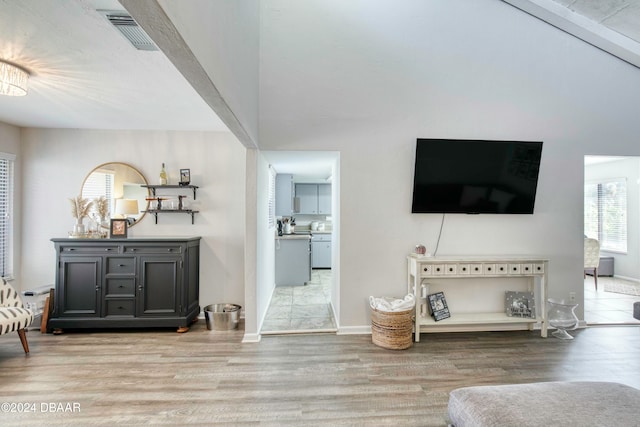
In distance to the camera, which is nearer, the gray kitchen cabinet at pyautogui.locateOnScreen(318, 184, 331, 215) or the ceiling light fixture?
the ceiling light fixture

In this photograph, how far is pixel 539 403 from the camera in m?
1.52

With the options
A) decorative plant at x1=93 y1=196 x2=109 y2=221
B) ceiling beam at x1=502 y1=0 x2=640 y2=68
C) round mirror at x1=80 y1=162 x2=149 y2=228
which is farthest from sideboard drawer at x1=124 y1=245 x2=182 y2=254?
ceiling beam at x1=502 y1=0 x2=640 y2=68

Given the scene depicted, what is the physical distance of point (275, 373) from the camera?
102 inches

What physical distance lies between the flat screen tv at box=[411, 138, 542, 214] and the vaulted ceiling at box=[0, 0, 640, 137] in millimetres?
1495

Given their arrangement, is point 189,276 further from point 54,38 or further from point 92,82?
point 54,38

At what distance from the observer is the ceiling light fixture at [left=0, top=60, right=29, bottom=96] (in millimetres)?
2268

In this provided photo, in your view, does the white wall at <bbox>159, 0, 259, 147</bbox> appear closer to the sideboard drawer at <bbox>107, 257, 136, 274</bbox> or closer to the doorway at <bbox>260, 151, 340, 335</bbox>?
the doorway at <bbox>260, 151, 340, 335</bbox>

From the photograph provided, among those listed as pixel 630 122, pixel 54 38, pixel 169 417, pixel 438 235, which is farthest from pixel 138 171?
pixel 630 122

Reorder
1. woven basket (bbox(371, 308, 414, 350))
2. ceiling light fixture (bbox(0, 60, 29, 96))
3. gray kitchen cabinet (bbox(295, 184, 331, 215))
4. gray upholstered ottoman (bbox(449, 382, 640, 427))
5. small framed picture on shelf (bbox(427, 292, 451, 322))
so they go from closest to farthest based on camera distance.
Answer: gray upholstered ottoman (bbox(449, 382, 640, 427)) → ceiling light fixture (bbox(0, 60, 29, 96)) → woven basket (bbox(371, 308, 414, 350)) → small framed picture on shelf (bbox(427, 292, 451, 322)) → gray kitchen cabinet (bbox(295, 184, 331, 215))

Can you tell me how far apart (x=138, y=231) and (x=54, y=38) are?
2.49m

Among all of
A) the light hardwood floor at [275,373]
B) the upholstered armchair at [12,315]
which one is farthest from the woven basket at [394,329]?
the upholstered armchair at [12,315]

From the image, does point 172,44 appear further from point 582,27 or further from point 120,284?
point 582,27

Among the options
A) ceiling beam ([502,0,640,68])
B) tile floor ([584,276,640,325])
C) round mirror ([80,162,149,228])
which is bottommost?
tile floor ([584,276,640,325])

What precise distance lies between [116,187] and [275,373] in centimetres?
319
